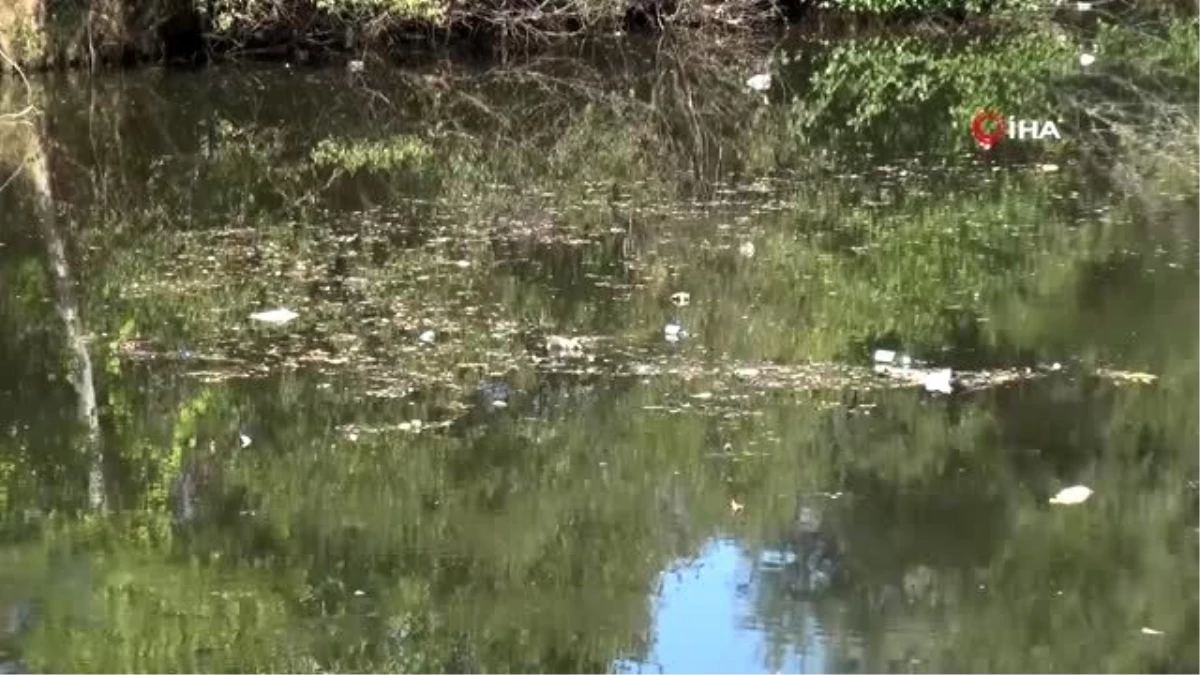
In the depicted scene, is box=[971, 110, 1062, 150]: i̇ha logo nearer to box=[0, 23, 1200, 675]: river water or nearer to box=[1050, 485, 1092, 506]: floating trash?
box=[0, 23, 1200, 675]: river water

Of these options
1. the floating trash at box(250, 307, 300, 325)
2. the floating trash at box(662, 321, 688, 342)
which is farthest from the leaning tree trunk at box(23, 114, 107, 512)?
the floating trash at box(662, 321, 688, 342)

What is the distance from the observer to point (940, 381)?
17.1 feet

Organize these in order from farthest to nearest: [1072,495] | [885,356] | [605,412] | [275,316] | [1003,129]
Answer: [1003,129], [275,316], [885,356], [605,412], [1072,495]

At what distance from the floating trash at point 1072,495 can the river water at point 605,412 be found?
0.03m

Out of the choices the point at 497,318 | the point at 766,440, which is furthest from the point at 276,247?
the point at 766,440

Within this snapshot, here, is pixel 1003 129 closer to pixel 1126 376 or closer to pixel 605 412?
pixel 1126 376

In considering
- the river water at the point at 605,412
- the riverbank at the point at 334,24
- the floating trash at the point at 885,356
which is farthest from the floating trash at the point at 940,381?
the riverbank at the point at 334,24

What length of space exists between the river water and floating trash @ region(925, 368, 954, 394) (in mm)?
88

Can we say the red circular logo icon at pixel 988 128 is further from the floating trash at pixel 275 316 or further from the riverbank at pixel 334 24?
the riverbank at pixel 334 24

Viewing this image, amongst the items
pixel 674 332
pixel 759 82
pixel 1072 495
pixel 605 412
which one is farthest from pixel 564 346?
pixel 759 82

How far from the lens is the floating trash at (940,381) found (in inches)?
203

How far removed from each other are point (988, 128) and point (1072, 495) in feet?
16.8

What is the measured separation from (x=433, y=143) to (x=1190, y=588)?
249 inches

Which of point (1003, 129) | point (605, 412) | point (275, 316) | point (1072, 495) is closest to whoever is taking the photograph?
point (1072, 495)
